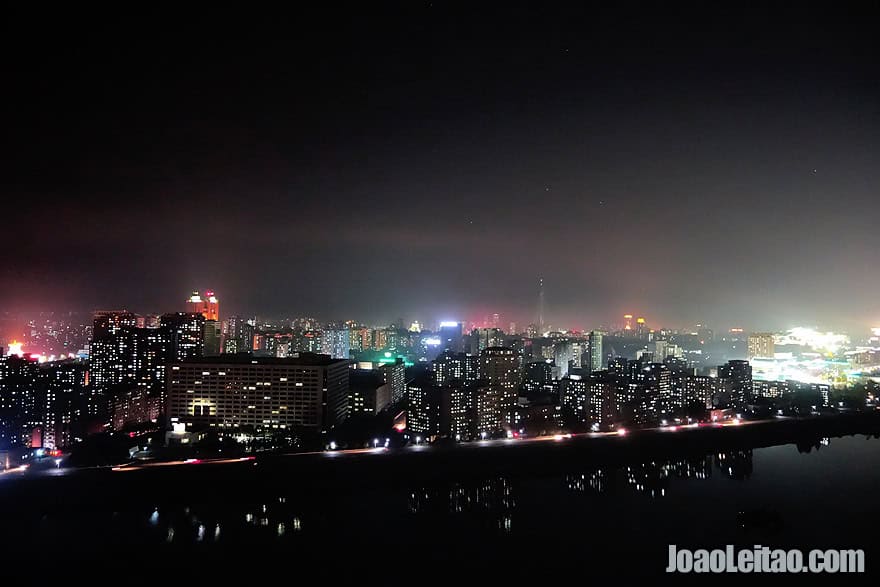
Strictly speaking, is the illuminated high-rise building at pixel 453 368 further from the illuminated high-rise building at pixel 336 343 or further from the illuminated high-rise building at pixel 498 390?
the illuminated high-rise building at pixel 336 343

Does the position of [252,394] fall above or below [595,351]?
below

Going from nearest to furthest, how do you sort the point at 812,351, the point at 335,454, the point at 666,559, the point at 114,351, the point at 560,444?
the point at 666,559 → the point at 335,454 → the point at 560,444 → the point at 114,351 → the point at 812,351

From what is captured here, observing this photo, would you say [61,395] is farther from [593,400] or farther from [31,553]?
[593,400]

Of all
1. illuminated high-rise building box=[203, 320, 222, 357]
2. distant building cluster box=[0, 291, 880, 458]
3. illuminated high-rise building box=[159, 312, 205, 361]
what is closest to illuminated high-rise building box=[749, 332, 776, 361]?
distant building cluster box=[0, 291, 880, 458]

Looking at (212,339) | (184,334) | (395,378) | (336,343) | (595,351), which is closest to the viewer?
(184,334)

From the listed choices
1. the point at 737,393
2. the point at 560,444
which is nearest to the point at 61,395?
the point at 560,444

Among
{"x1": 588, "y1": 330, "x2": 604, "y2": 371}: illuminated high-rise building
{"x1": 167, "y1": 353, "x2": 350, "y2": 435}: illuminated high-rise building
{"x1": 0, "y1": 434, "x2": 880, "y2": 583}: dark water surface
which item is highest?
{"x1": 588, "y1": 330, "x2": 604, "y2": 371}: illuminated high-rise building

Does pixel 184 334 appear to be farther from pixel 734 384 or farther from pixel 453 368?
pixel 734 384

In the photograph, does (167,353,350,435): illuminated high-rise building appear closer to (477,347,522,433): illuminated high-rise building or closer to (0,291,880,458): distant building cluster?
(0,291,880,458): distant building cluster

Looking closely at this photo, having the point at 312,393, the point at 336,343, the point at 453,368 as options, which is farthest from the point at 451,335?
the point at 312,393
